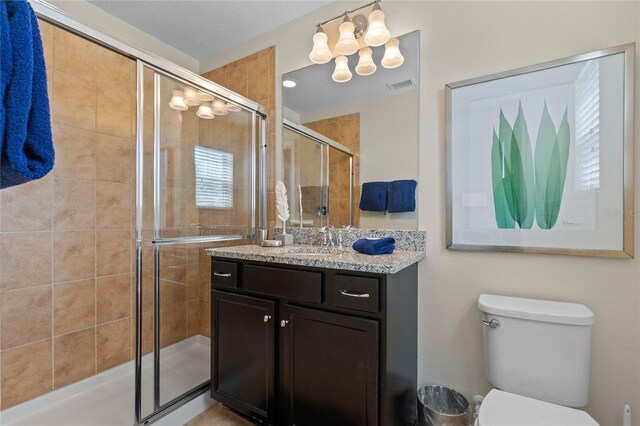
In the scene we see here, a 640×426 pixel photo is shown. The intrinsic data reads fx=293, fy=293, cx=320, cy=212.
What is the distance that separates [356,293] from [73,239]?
6.34ft

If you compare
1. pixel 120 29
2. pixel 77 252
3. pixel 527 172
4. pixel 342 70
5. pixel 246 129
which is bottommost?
pixel 77 252

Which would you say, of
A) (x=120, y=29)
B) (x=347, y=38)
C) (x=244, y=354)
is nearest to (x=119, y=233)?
(x=244, y=354)

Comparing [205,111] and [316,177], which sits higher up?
[205,111]

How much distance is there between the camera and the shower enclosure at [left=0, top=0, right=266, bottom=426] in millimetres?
1653

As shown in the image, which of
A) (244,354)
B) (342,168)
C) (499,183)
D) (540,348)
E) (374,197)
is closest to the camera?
(540,348)

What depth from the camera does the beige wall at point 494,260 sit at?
1.26 meters

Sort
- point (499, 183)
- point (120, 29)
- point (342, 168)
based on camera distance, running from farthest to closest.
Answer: point (120, 29) < point (342, 168) < point (499, 183)

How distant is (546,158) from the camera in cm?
136

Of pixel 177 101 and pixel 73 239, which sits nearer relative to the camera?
pixel 177 101

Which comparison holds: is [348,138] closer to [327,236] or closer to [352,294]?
[327,236]

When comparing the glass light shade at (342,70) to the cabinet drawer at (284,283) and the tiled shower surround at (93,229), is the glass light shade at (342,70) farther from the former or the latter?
the cabinet drawer at (284,283)

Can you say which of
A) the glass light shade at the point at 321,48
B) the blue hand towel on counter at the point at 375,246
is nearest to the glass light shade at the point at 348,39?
the glass light shade at the point at 321,48

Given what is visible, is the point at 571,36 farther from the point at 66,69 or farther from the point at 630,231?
the point at 66,69

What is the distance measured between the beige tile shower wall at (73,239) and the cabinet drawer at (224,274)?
987 millimetres
